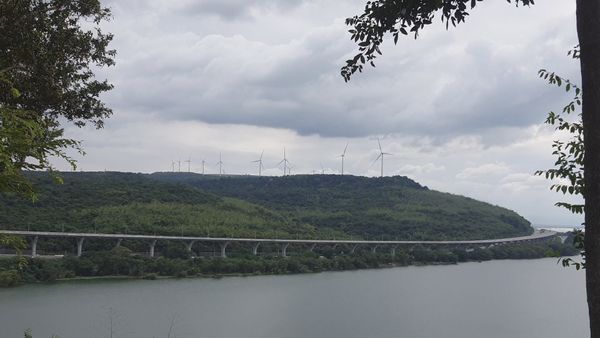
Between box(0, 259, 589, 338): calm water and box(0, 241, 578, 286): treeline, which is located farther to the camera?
box(0, 241, 578, 286): treeline

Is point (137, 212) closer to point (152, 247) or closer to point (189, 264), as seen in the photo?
point (152, 247)

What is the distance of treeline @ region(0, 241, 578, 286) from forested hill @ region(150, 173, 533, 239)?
675 inches

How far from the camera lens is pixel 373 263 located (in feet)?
181

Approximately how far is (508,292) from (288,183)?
256 feet

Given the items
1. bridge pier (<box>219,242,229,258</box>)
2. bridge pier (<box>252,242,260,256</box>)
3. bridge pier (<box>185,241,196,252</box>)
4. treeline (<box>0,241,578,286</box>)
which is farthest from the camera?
bridge pier (<box>252,242,260,256</box>)

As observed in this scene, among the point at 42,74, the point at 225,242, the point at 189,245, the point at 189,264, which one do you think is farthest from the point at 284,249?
the point at 42,74

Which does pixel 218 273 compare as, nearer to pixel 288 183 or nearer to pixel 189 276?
pixel 189 276

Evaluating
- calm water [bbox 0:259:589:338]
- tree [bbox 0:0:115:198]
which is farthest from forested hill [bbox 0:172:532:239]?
tree [bbox 0:0:115:198]

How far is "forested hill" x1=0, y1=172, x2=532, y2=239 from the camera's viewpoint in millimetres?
54375

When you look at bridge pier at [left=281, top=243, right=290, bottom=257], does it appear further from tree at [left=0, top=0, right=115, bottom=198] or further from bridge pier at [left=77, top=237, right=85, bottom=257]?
tree at [left=0, top=0, right=115, bottom=198]

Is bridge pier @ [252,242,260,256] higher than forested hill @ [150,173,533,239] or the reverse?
the reverse

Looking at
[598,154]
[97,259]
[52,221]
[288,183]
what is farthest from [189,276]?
[288,183]

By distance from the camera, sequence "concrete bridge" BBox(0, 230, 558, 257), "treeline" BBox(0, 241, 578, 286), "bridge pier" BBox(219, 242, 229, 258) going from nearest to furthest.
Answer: "treeline" BBox(0, 241, 578, 286)
"concrete bridge" BBox(0, 230, 558, 257)
"bridge pier" BBox(219, 242, 229, 258)

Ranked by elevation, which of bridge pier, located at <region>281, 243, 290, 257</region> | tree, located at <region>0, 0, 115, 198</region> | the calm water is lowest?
the calm water
